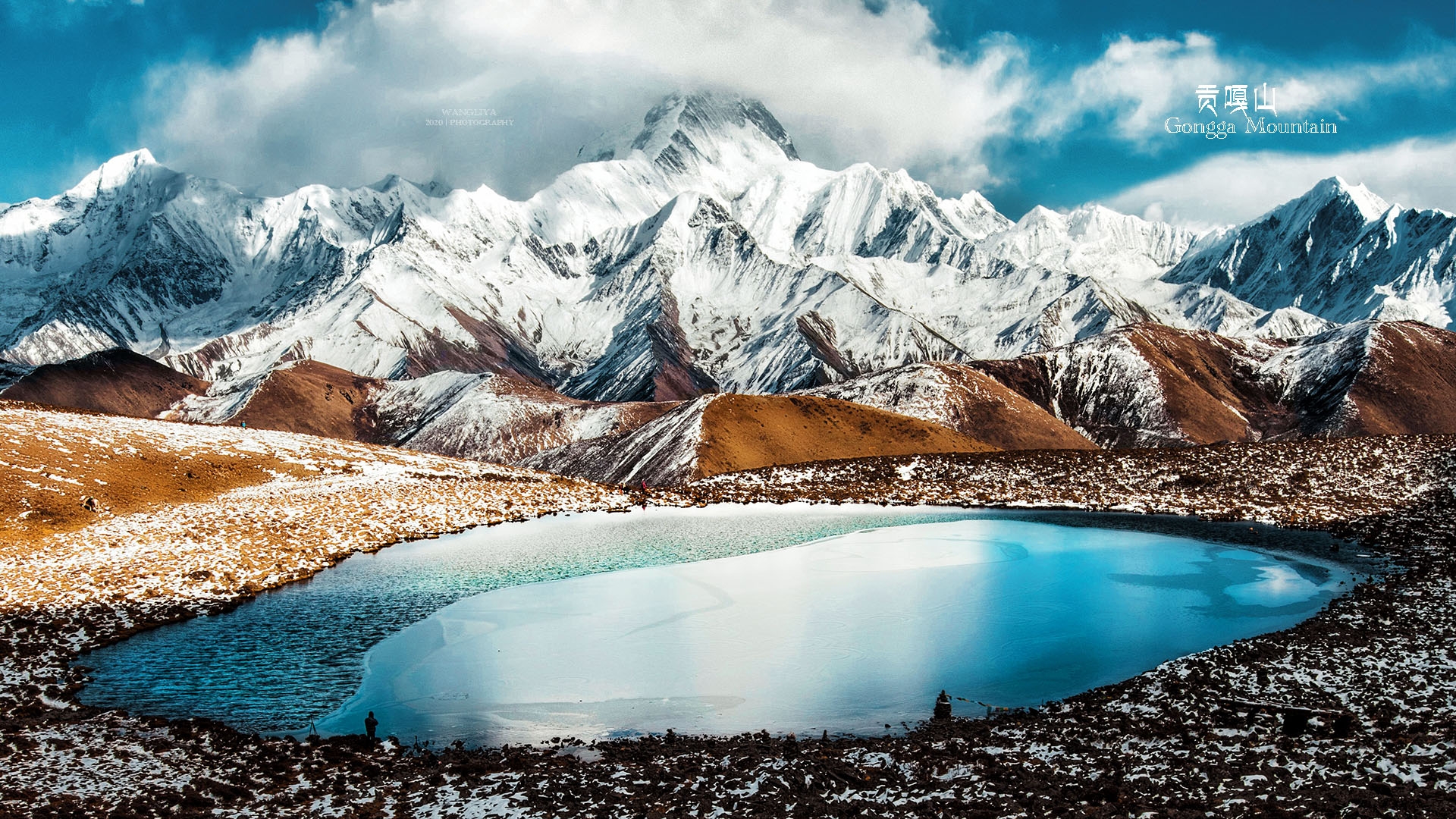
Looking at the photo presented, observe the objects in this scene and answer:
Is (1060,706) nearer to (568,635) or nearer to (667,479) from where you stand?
(568,635)

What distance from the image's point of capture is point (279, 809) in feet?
44.2

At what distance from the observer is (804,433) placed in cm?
8369

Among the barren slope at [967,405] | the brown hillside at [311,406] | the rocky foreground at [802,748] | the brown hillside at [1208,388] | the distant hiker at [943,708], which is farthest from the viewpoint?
the brown hillside at [311,406]

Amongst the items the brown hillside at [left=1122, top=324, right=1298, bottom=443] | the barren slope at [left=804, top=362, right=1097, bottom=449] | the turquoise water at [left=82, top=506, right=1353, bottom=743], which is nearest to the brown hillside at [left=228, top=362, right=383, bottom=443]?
the barren slope at [left=804, top=362, right=1097, bottom=449]

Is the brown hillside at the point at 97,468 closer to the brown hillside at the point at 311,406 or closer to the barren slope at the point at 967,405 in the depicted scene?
the barren slope at the point at 967,405

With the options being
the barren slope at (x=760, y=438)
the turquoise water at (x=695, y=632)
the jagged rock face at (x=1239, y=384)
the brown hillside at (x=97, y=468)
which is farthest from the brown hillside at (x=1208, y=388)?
the brown hillside at (x=97, y=468)

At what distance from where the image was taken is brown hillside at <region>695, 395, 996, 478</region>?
257 ft

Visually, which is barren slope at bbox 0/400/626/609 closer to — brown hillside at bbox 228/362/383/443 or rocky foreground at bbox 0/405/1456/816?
rocky foreground at bbox 0/405/1456/816

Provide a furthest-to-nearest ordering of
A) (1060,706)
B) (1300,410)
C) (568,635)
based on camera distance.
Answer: (1300,410) < (568,635) < (1060,706)

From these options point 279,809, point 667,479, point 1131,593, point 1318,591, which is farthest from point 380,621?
point 667,479

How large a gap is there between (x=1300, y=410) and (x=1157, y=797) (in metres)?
184

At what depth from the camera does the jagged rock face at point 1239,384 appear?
155 metres

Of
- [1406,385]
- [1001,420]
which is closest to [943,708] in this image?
[1001,420]

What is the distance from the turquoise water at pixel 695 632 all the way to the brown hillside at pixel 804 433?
38.0 meters
